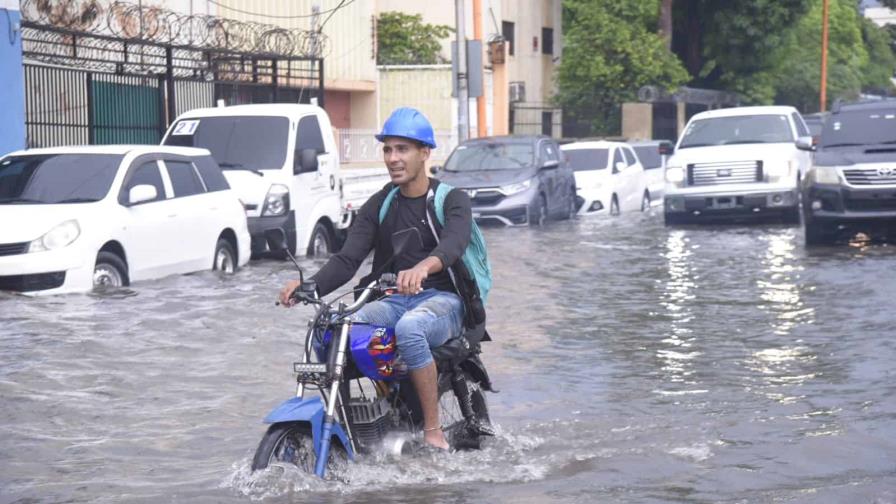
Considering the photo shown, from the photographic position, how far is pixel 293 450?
6023 mm

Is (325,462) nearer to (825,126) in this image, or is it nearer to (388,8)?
(825,126)

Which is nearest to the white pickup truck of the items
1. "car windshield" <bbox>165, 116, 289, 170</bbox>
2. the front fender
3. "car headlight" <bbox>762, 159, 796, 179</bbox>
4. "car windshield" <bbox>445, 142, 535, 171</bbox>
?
"car windshield" <bbox>165, 116, 289, 170</bbox>

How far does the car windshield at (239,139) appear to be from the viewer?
17.5 meters

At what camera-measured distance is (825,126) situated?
19781 millimetres

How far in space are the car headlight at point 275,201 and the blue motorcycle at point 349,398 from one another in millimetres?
10411

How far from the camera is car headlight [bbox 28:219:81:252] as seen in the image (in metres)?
12.5

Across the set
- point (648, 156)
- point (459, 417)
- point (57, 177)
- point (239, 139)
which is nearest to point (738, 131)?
point (239, 139)

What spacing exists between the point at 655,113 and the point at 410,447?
130ft

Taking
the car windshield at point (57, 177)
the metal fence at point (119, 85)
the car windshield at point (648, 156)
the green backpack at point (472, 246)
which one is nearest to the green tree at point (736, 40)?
the car windshield at point (648, 156)

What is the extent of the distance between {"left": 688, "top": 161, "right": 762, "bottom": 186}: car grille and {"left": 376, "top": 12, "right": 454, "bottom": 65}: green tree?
17.8 m

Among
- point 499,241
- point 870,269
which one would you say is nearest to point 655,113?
point 499,241

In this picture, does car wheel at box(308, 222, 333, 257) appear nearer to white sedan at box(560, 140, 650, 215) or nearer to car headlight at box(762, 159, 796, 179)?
car headlight at box(762, 159, 796, 179)

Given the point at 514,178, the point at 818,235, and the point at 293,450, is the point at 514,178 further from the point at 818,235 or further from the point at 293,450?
the point at 293,450

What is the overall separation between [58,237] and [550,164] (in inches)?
502
